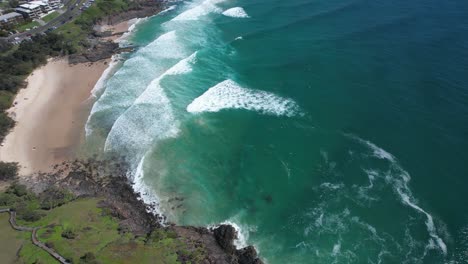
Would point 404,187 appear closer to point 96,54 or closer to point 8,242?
point 8,242

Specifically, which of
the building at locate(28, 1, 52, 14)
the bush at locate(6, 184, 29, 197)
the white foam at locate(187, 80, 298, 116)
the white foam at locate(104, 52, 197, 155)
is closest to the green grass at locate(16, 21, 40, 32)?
the building at locate(28, 1, 52, 14)

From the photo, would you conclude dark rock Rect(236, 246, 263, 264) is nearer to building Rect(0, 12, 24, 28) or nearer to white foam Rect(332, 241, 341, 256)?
white foam Rect(332, 241, 341, 256)

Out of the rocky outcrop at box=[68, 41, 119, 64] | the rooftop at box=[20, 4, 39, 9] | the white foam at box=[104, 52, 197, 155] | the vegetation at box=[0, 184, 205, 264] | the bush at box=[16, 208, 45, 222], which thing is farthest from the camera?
the rooftop at box=[20, 4, 39, 9]

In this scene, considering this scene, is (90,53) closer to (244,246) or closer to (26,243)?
(26,243)

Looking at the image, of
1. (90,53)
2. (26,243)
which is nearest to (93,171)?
(26,243)

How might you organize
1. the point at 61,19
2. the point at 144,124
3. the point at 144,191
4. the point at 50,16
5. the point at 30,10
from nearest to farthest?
the point at 144,191
the point at 144,124
the point at 30,10
the point at 61,19
the point at 50,16

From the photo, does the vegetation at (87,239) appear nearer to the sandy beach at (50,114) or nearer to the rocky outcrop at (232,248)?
the rocky outcrop at (232,248)

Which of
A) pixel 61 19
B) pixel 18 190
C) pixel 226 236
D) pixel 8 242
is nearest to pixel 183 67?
pixel 18 190
